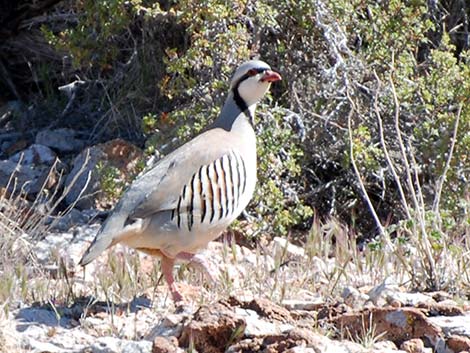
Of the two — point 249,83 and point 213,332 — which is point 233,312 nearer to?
point 213,332

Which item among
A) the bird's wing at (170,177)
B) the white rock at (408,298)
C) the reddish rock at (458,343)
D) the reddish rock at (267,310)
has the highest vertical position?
the bird's wing at (170,177)

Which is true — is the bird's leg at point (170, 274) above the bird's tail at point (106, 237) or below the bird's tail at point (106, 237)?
below

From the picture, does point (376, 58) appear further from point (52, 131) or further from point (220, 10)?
point (52, 131)

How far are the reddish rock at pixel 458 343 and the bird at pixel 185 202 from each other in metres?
1.72

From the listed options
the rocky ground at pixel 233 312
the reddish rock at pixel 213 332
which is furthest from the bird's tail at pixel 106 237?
the reddish rock at pixel 213 332

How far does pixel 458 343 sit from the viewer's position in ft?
17.8

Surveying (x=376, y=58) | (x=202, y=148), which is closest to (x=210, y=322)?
(x=202, y=148)

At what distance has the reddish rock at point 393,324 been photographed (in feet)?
18.3

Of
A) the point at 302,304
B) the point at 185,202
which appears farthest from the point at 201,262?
the point at 302,304

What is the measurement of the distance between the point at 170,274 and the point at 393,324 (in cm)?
171

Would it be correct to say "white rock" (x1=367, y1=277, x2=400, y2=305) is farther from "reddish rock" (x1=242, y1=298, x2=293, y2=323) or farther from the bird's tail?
the bird's tail

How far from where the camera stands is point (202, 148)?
727 centimetres

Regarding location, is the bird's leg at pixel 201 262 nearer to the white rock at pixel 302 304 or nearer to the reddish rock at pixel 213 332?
the white rock at pixel 302 304

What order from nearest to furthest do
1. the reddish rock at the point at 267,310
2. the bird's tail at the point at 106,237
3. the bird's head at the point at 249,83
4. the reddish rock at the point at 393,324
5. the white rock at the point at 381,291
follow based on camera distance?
the reddish rock at the point at 393,324 → the reddish rock at the point at 267,310 → the white rock at the point at 381,291 → the bird's tail at the point at 106,237 → the bird's head at the point at 249,83
